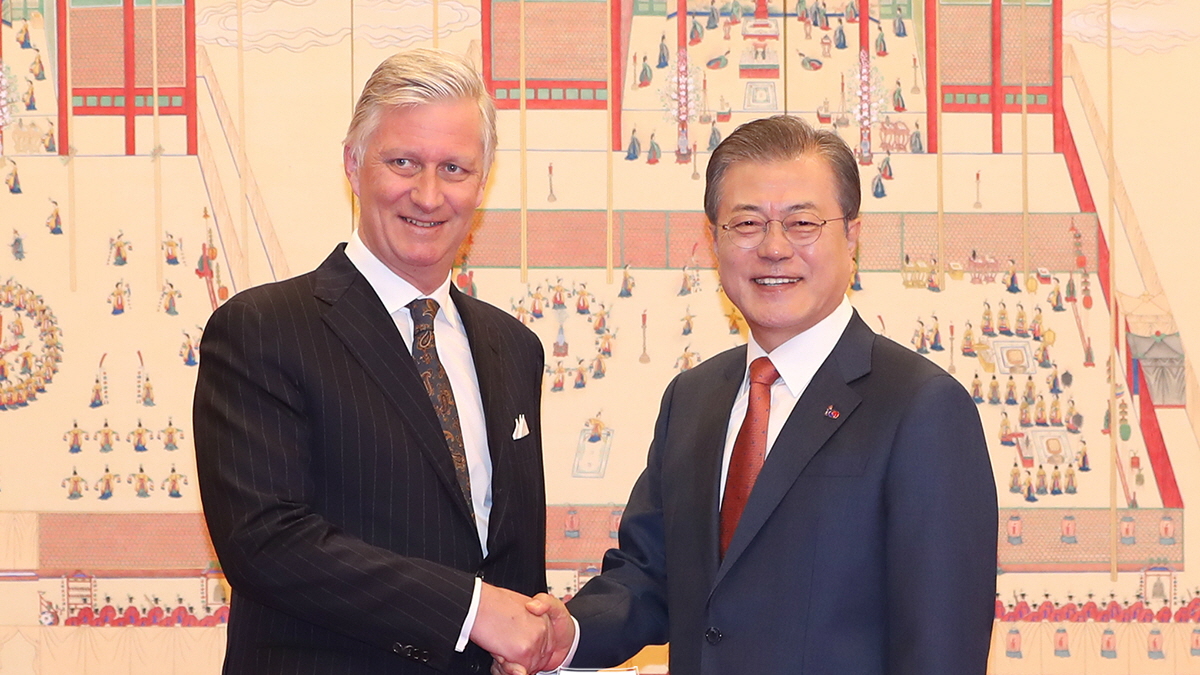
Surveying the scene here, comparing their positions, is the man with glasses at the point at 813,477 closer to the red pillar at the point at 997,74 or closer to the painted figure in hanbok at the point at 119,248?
the red pillar at the point at 997,74

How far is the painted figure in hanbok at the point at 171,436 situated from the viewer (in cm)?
338

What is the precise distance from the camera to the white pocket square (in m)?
2.33

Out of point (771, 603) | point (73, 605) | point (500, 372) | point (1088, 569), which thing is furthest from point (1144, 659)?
point (73, 605)

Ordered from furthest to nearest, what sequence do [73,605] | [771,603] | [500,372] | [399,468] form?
[73,605], [500,372], [399,468], [771,603]

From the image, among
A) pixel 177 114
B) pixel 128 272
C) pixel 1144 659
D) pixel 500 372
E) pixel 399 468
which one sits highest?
pixel 177 114

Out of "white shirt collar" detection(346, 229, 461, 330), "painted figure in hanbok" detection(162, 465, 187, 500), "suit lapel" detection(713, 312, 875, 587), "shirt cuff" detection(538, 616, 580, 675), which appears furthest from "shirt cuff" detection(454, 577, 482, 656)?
"painted figure in hanbok" detection(162, 465, 187, 500)

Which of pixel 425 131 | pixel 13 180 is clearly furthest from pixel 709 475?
pixel 13 180

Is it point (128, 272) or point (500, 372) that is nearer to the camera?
point (500, 372)

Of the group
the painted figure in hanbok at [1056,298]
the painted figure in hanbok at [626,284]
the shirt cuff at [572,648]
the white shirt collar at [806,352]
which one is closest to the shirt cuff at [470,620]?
the shirt cuff at [572,648]

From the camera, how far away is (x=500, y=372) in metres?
2.39

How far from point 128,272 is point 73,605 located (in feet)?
3.26

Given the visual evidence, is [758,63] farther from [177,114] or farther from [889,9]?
[177,114]

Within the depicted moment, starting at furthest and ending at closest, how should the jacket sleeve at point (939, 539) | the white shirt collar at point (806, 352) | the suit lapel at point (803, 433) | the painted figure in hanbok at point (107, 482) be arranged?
the painted figure in hanbok at point (107, 482) → the white shirt collar at point (806, 352) → the suit lapel at point (803, 433) → the jacket sleeve at point (939, 539)

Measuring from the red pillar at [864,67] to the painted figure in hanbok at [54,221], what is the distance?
239cm
